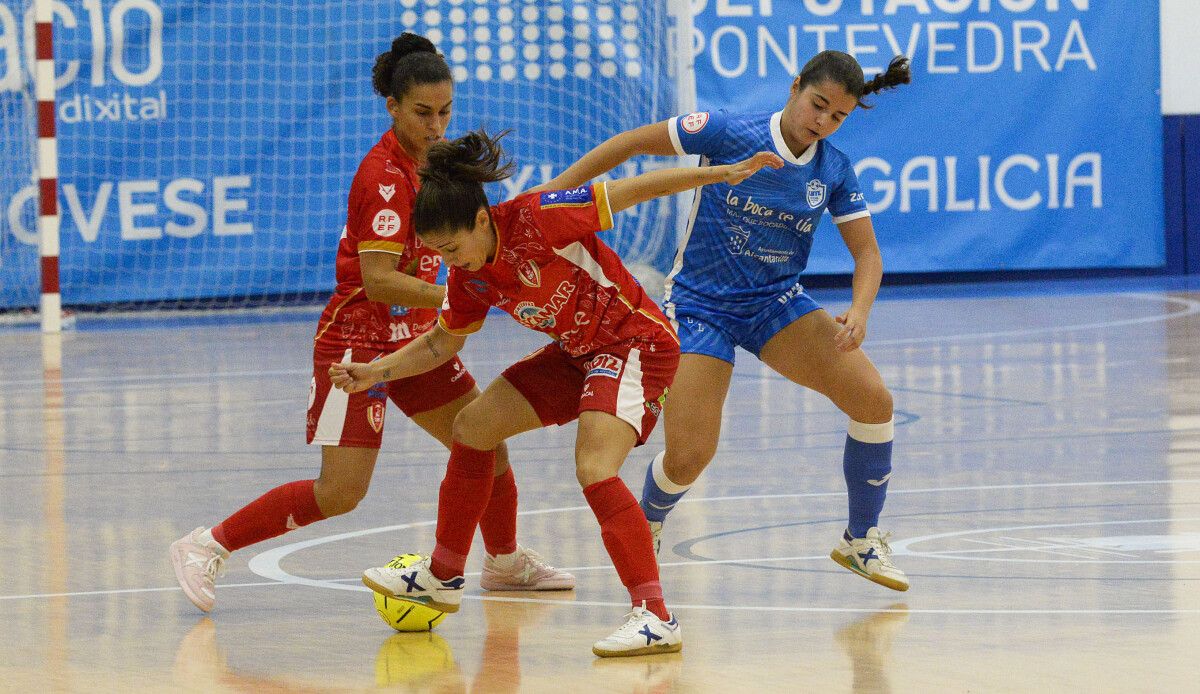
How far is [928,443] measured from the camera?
7641mm

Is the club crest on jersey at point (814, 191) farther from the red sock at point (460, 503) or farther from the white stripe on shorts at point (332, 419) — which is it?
the white stripe on shorts at point (332, 419)

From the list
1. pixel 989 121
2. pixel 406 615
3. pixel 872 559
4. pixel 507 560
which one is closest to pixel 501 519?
pixel 507 560

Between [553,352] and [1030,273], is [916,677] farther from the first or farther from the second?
[1030,273]

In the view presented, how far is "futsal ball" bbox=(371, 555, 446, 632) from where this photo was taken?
4.47 meters

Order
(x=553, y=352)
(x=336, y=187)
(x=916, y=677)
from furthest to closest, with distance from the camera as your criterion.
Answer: (x=336, y=187) < (x=553, y=352) < (x=916, y=677)

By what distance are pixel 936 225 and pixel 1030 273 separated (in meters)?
1.38

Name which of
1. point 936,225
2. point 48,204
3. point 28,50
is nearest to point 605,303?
point 48,204

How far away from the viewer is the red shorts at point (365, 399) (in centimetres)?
480

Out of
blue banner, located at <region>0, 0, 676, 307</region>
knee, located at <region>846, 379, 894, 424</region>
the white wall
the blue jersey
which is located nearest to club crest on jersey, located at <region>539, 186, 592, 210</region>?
the blue jersey

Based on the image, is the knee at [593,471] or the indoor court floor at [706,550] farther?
the knee at [593,471]

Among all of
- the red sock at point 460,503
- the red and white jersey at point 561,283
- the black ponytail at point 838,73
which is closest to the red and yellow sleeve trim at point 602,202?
the red and white jersey at point 561,283

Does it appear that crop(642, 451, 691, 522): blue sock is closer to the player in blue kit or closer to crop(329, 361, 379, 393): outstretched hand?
the player in blue kit

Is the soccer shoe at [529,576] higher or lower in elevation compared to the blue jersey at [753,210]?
lower

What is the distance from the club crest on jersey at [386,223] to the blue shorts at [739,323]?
2.99 feet
